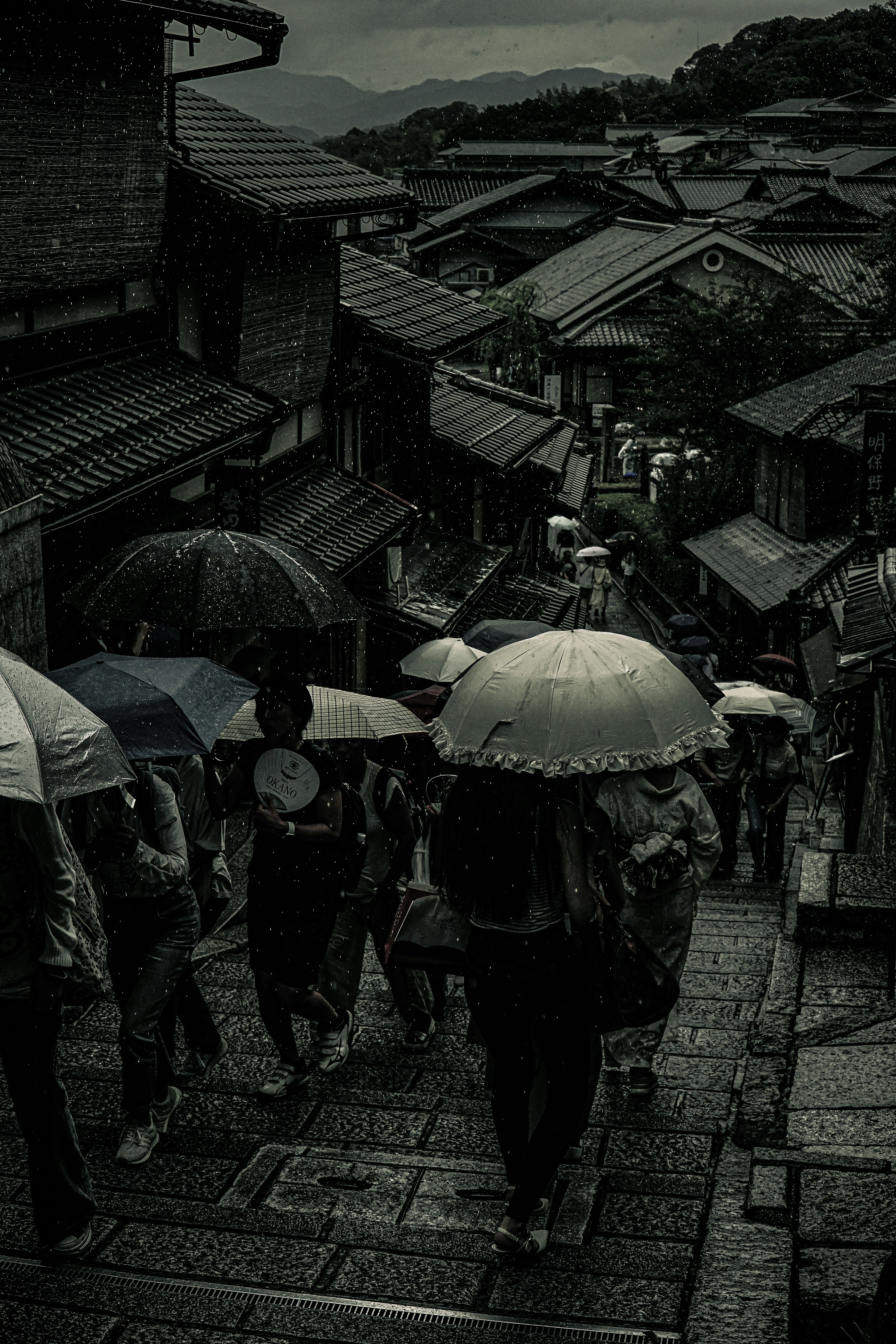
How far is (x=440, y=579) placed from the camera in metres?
21.6

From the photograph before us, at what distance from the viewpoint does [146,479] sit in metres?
9.93

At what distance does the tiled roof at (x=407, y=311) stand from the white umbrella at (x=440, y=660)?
8.14 meters

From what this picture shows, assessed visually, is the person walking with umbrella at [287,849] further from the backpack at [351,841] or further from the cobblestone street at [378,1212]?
the cobblestone street at [378,1212]

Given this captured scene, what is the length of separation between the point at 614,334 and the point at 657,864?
41478 mm

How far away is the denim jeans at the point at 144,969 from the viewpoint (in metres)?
5.35

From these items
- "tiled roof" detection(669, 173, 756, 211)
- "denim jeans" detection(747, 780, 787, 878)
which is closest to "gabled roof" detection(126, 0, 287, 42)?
"denim jeans" detection(747, 780, 787, 878)

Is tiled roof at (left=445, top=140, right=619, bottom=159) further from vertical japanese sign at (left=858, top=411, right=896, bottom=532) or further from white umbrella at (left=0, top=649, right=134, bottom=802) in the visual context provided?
white umbrella at (left=0, top=649, right=134, bottom=802)

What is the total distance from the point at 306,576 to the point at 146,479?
56.4 inches

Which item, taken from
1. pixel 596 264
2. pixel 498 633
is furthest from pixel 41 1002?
pixel 596 264

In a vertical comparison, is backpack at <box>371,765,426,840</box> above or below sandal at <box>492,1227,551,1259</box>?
above

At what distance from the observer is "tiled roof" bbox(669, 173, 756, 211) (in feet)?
219

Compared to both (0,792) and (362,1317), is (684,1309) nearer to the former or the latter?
(362,1317)

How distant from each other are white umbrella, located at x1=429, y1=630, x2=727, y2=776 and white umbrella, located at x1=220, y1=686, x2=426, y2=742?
0.74 meters

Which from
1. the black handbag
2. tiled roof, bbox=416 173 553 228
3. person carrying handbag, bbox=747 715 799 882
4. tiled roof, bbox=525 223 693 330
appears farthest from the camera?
tiled roof, bbox=416 173 553 228
